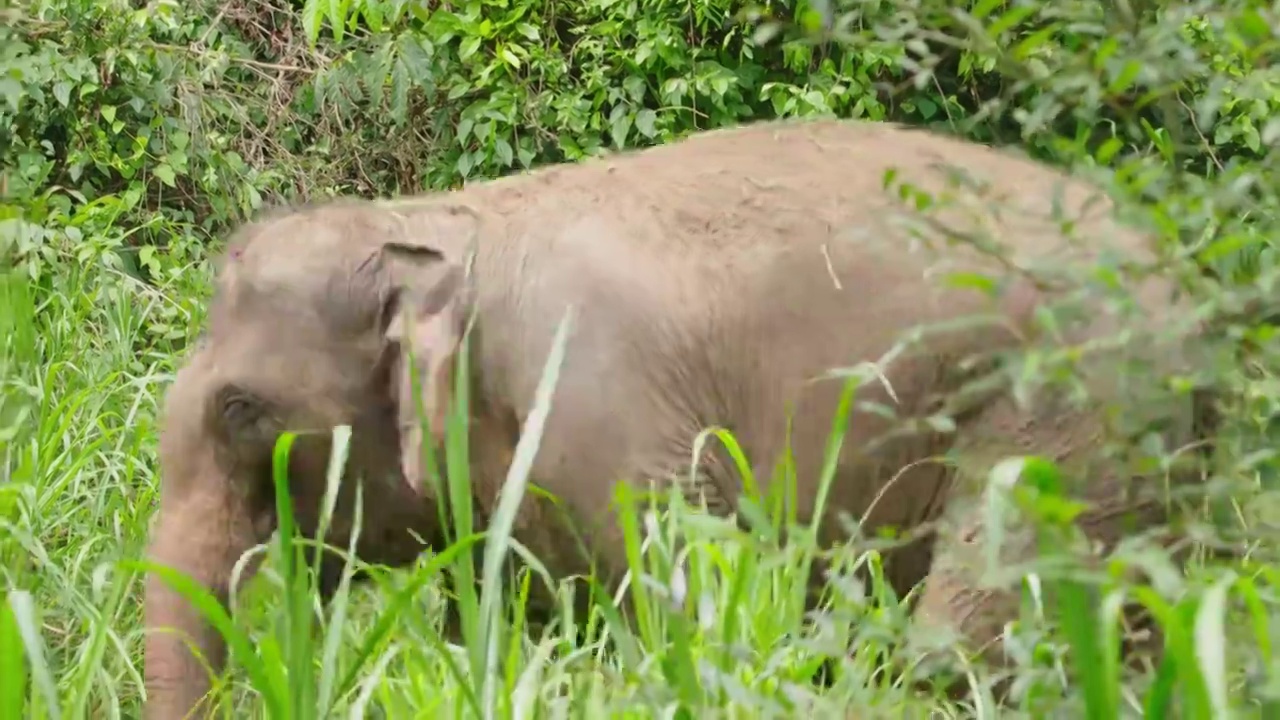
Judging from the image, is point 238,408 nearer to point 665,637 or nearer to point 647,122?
point 665,637

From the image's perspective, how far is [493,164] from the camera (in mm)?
4910

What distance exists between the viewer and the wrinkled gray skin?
7.64ft

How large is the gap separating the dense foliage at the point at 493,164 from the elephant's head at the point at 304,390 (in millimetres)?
199

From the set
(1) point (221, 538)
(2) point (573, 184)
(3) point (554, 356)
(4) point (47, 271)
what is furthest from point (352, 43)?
(3) point (554, 356)

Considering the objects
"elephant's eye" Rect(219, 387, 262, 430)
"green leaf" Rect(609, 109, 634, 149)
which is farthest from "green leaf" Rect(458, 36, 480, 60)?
"elephant's eye" Rect(219, 387, 262, 430)

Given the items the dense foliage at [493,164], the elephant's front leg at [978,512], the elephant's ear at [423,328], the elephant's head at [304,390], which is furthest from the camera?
the elephant's head at [304,390]

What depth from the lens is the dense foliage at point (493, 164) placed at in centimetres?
119

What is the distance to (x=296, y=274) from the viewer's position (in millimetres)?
2486

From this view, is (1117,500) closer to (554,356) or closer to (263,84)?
(554,356)

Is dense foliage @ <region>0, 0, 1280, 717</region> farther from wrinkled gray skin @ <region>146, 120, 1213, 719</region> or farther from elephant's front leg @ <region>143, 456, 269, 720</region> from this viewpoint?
wrinkled gray skin @ <region>146, 120, 1213, 719</region>

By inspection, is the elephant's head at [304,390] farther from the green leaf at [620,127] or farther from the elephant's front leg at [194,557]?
the green leaf at [620,127]

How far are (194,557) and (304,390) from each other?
315mm

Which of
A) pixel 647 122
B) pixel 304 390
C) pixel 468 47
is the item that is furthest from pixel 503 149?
pixel 304 390

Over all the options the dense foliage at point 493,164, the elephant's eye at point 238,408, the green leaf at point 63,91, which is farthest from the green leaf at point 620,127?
the elephant's eye at point 238,408
